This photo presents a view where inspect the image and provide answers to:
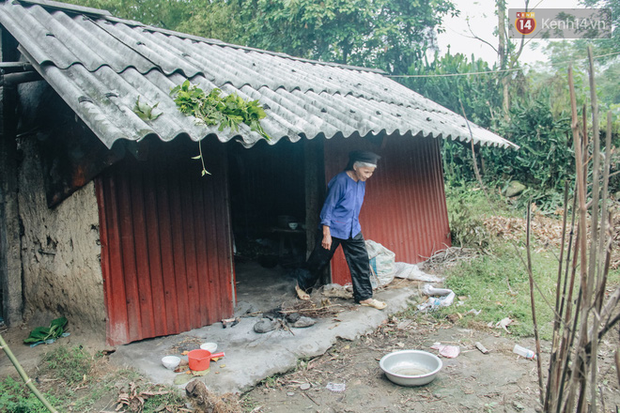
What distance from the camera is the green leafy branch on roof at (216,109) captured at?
3.95 m

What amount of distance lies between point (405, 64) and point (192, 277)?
→ 15.1m

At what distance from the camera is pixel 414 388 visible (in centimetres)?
398

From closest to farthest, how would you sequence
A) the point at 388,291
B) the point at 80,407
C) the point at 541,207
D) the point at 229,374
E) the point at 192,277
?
the point at 80,407
the point at 229,374
the point at 192,277
the point at 388,291
the point at 541,207

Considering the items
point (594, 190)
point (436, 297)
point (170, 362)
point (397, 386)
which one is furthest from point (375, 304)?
point (594, 190)

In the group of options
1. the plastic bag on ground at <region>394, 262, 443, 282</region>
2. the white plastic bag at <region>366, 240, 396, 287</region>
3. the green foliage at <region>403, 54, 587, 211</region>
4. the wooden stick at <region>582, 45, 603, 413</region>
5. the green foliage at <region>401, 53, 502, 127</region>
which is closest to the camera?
the wooden stick at <region>582, 45, 603, 413</region>

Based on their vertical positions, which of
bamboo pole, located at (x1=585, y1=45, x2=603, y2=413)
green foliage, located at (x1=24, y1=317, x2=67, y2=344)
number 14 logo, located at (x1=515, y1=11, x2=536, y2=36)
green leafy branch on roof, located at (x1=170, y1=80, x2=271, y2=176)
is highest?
number 14 logo, located at (x1=515, y1=11, x2=536, y2=36)

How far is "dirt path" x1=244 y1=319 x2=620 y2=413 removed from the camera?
3711 mm

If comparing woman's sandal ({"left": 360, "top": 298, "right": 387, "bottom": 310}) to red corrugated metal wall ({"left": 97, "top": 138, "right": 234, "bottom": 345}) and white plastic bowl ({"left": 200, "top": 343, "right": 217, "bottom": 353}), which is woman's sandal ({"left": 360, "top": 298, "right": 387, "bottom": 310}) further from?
white plastic bowl ({"left": 200, "top": 343, "right": 217, "bottom": 353})

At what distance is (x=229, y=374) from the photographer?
3963 mm

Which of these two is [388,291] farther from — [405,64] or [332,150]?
[405,64]

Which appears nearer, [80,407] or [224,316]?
[80,407]

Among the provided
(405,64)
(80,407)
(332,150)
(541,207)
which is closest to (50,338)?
(80,407)

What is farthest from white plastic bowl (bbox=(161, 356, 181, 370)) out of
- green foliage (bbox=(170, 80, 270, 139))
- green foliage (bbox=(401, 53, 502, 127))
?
green foliage (bbox=(401, 53, 502, 127))
